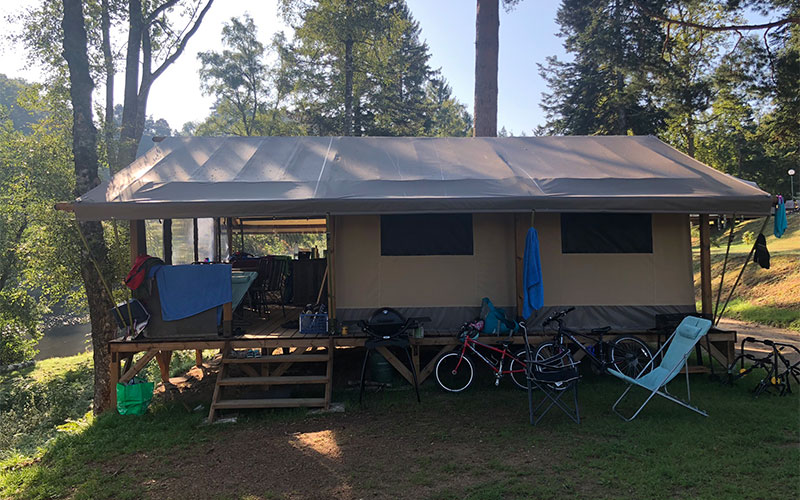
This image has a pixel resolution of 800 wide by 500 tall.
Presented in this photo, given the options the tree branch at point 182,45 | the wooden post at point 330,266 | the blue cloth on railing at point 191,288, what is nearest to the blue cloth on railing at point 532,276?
the wooden post at point 330,266

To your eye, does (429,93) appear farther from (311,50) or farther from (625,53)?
(625,53)

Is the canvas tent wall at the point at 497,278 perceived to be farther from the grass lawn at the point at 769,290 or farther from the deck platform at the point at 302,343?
the grass lawn at the point at 769,290

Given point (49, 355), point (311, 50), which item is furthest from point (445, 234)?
point (49, 355)

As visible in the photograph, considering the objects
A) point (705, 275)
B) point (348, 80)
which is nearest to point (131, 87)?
point (348, 80)

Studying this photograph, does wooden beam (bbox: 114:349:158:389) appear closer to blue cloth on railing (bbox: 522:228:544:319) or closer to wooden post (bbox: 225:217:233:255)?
wooden post (bbox: 225:217:233:255)

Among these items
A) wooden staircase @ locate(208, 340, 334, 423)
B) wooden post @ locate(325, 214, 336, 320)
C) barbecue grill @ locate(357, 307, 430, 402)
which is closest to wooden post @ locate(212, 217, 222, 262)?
wooden staircase @ locate(208, 340, 334, 423)

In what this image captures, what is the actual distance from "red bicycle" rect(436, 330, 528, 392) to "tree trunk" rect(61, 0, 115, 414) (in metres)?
6.49

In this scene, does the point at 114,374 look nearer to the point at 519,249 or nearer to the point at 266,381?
the point at 266,381

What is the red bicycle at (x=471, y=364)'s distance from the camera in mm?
5621

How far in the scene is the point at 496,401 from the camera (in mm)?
5352

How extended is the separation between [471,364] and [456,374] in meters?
0.29

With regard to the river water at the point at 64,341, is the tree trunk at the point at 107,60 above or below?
above

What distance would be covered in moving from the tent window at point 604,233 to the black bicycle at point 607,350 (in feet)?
3.37

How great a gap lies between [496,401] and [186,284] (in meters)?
3.81
